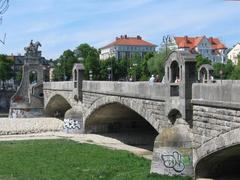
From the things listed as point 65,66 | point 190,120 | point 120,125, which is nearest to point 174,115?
point 190,120

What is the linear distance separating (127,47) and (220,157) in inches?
5852

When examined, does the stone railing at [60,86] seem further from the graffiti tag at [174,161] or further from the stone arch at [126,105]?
the graffiti tag at [174,161]

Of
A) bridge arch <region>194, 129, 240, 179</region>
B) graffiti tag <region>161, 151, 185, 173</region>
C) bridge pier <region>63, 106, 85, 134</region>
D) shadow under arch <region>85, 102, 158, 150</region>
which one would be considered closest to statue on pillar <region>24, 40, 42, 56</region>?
Result: bridge pier <region>63, 106, 85, 134</region>

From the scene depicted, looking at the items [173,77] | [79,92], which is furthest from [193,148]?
[79,92]

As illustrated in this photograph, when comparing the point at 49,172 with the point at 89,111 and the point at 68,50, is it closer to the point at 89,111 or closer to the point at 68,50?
the point at 89,111

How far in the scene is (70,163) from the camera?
27.3 m

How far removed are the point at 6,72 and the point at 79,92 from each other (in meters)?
76.9

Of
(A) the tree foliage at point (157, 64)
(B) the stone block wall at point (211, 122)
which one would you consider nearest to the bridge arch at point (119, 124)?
(B) the stone block wall at point (211, 122)

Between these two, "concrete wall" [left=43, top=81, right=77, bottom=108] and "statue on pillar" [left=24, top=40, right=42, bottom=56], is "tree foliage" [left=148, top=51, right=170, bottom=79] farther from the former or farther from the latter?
"concrete wall" [left=43, top=81, right=77, bottom=108]

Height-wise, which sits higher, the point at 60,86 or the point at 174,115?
the point at 60,86

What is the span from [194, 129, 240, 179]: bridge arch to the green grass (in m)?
1.20

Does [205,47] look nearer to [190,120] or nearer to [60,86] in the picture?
[60,86]

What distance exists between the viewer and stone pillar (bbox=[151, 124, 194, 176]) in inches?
844

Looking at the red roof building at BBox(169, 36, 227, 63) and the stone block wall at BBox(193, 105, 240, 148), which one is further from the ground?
the red roof building at BBox(169, 36, 227, 63)
